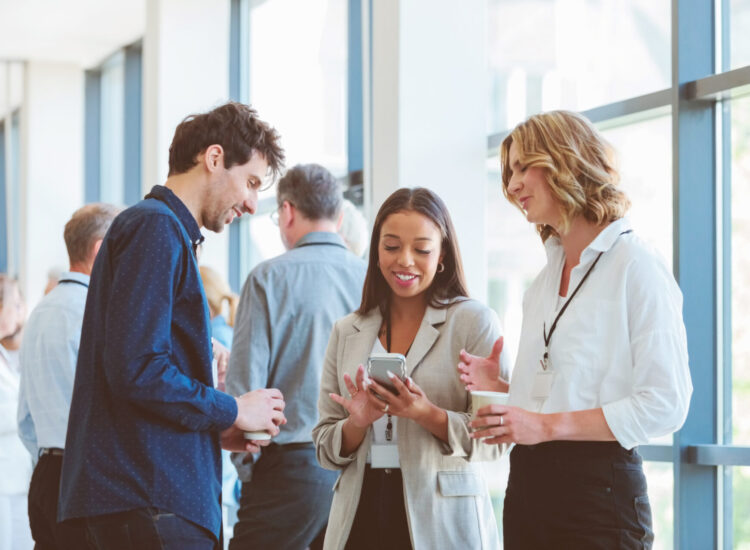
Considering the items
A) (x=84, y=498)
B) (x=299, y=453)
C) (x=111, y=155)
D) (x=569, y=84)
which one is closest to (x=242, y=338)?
(x=299, y=453)

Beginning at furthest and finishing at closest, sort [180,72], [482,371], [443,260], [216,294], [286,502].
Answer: [180,72] → [216,294] → [286,502] → [443,260] → [482,371]

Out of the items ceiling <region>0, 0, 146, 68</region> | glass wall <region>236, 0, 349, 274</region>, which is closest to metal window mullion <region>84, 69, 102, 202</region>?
ceiling <region>0, 0, 146, 68</region>

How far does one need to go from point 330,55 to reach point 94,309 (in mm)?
3948

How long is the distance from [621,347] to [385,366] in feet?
1.74

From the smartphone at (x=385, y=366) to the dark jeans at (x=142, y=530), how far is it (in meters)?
0.52

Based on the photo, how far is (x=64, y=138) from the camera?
32.5 ft

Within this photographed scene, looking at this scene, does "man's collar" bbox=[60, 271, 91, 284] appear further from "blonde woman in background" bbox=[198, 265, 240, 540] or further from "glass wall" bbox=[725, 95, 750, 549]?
"glass wall" bbox=[725, 95, 750, 549]

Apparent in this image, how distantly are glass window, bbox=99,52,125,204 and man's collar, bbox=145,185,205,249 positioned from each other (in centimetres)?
754

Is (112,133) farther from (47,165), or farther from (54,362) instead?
(54,362)

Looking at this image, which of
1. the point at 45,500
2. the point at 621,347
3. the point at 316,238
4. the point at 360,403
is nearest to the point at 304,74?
the point at 316,238

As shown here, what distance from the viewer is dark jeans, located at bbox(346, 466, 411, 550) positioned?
2322 mm

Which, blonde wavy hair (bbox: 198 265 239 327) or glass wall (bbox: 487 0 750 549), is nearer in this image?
glass wall (bbox: 487 0 750 549)

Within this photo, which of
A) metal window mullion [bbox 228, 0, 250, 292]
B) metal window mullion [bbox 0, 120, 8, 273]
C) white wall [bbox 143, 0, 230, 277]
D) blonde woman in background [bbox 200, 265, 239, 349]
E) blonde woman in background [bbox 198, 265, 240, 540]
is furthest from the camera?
metal window mullion [bbox 0, 120, 8, 273]

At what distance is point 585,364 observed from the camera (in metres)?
2.00
